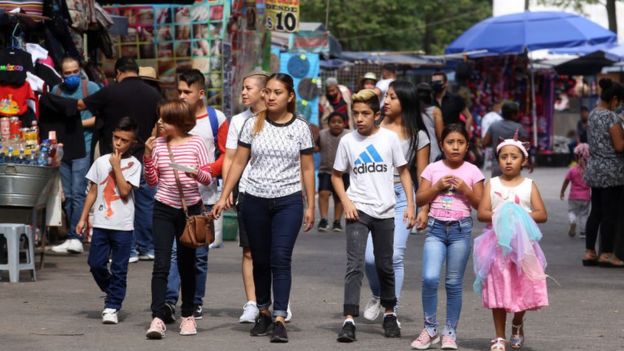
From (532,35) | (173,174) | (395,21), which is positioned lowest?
(173,174)

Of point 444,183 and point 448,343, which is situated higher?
point 444,183

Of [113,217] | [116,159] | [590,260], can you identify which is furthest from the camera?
[590,260]

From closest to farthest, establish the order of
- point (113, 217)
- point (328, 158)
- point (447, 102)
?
1. point (113, 217)
2. point (447, 102)
3. point (328, 158)

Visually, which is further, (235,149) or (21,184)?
(21,184)

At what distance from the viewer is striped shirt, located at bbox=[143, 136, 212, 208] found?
8.74m

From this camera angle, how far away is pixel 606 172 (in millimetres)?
13391

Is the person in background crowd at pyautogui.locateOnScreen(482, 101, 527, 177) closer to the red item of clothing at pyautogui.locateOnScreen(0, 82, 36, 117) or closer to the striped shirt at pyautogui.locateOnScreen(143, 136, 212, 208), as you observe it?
the red item of clothing at pyautogui.locateOnScreen(0, 82, 36, 117)

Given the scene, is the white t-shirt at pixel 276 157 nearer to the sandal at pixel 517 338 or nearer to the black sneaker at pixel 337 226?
the sandal at pixel 517 338

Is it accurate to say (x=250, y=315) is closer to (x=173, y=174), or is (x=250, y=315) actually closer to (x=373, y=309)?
(x=373, y=309)

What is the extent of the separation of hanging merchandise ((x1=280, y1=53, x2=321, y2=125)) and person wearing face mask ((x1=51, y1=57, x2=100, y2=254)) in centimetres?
881

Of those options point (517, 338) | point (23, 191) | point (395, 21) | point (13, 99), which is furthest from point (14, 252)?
point (395, 21)

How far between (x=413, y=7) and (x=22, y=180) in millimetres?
41585

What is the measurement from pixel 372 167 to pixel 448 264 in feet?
2.66

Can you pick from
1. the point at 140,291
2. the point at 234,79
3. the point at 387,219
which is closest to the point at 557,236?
the point at 234,79
